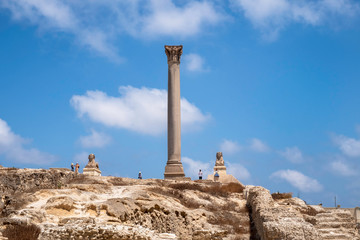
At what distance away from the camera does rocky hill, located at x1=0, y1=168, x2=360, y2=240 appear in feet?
30.1

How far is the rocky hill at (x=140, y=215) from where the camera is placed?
362 inches

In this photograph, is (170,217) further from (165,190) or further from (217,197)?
(217,197)

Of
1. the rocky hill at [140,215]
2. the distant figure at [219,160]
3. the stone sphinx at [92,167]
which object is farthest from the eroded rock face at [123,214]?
the stone sphinx at [92,167]

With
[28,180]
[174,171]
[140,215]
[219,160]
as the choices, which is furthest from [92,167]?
[140,215]

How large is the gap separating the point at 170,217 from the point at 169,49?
16.5m

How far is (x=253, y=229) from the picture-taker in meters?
14.5

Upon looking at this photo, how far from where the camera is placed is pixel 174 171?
83.4 feet

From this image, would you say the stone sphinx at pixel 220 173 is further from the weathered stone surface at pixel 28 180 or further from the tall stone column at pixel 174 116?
the weathered stone surface at pixel 28 180

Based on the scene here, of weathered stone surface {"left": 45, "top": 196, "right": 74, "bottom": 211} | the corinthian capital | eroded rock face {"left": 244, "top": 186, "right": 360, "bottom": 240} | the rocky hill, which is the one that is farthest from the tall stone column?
weathered stone surface {"left": 45, "top": 196, "right": 74, "bottom": 211}

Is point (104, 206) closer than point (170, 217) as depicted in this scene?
Yes

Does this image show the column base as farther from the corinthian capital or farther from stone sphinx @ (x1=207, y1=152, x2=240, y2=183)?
the corinthian capital

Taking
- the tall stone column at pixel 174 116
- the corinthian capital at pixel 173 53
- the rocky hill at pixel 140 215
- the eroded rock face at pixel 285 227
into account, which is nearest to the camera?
the rocky hill at pixel 140 215

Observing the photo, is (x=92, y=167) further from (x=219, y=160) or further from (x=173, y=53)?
(x=173, y=53)

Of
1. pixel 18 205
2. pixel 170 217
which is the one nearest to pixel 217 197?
pixel 170 217
